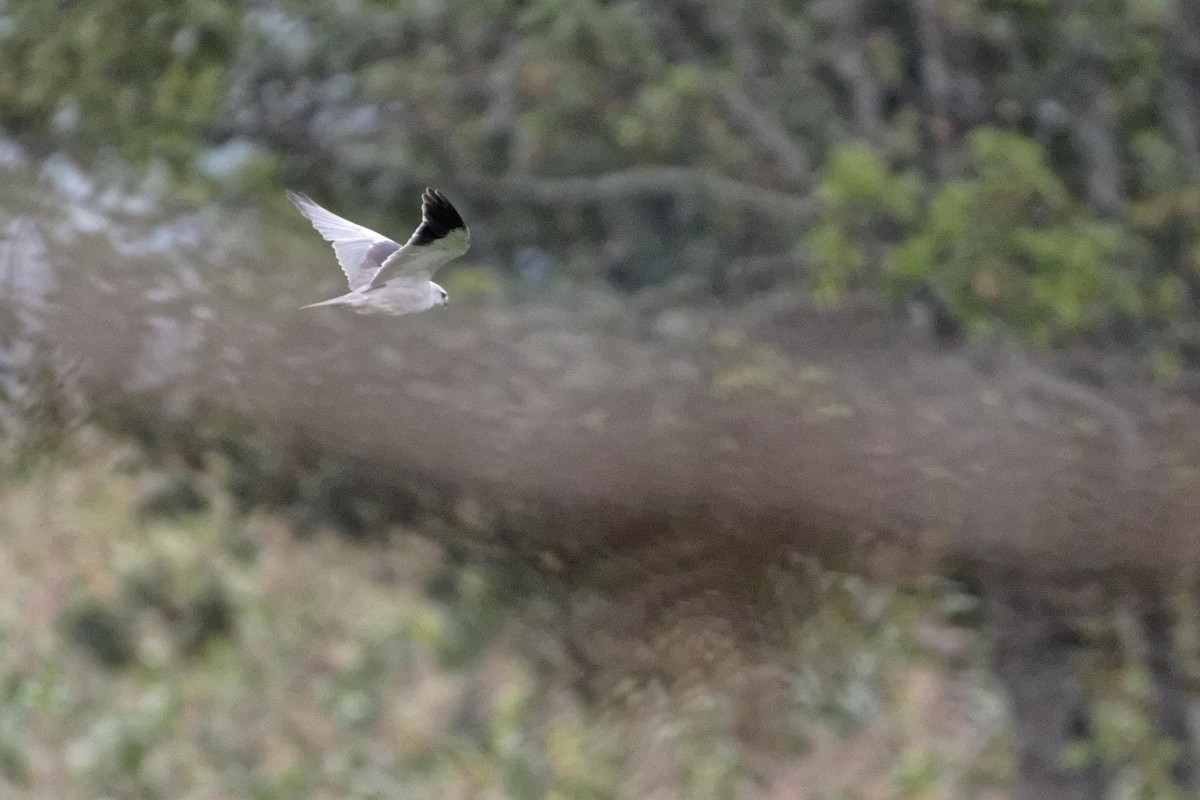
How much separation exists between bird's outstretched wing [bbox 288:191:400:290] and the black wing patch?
295 millimetres

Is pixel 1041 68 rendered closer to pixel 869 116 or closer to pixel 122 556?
pixel 869 116

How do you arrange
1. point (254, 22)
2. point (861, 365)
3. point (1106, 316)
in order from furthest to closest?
A: point (254, 22) → point (1106, 316) → point (861, 365)

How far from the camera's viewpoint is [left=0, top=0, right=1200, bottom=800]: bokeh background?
7.07 ft

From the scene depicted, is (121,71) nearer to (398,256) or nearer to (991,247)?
(991,247)

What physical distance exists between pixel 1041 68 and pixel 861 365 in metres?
1.01

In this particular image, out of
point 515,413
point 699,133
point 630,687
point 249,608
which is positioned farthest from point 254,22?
point 630,687

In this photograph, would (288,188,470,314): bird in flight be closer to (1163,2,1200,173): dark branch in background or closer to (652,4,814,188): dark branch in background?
(652,4,814,188): dark branch in background

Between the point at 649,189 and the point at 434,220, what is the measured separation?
81.4 inches

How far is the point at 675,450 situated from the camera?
2.17 meters

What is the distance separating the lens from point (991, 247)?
113 inches

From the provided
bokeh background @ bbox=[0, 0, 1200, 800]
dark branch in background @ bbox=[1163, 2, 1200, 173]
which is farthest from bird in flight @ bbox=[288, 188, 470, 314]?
dark branch in background @ bbox=[1163, 2, 1200, 173]

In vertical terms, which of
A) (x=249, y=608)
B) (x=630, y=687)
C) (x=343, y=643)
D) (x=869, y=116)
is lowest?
(x=343, y=643)

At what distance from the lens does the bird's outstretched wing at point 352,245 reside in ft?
5.82

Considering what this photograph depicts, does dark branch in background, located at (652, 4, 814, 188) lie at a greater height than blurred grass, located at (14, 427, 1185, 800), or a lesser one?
greater
